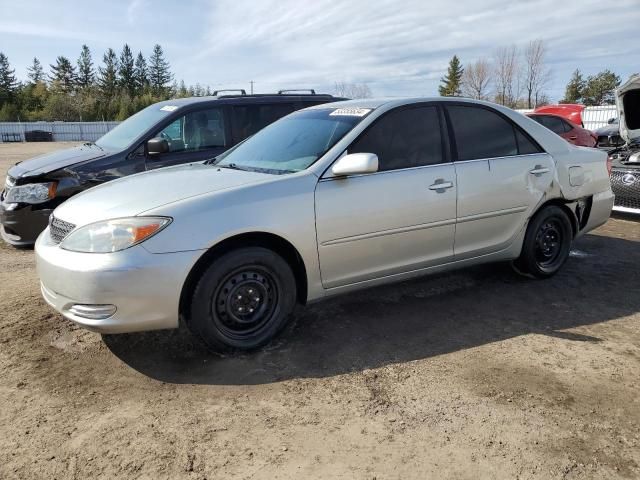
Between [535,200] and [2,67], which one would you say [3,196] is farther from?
[2,67]

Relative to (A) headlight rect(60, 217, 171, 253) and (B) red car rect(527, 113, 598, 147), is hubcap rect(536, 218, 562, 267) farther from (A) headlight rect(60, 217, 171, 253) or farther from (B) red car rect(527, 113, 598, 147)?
(B) red car rect(527, 113, 598, 147)

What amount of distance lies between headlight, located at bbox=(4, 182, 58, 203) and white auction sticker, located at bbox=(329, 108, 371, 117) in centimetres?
324

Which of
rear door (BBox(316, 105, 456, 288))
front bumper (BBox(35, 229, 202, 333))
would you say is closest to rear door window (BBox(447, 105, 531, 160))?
rear door (BBox(316, 105, 456, 288))

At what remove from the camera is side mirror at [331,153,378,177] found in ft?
11.6

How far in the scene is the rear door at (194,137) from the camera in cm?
615

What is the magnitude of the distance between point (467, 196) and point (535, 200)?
84cm

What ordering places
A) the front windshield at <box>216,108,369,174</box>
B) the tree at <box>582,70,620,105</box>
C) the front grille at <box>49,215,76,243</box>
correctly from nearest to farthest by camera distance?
the front grille at <box>49,215,76,243</box>
the front windshield at <box>216,108,369,174</box>
the tree at <box>582,70,620,105</box>

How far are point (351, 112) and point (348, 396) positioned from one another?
7.33ft

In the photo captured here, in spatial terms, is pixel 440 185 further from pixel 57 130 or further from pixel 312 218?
pixel 57 130

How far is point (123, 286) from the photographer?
3020mm

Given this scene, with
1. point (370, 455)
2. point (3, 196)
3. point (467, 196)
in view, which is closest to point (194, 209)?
point (370, 455)

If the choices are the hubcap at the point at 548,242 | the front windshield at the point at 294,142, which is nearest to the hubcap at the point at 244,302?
the front windshield at the point at 294,142

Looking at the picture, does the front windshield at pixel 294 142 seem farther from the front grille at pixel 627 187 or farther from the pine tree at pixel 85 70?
the pine tree at pixel 85 70

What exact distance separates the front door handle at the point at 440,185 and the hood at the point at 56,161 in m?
3.79
